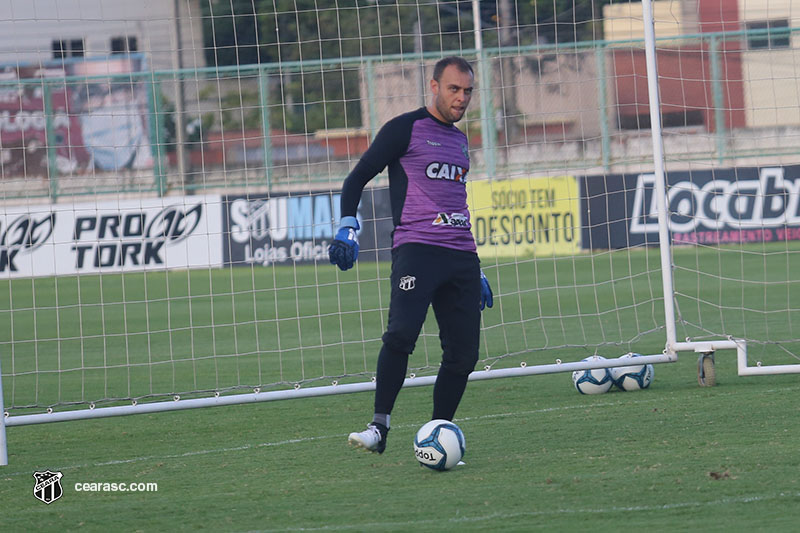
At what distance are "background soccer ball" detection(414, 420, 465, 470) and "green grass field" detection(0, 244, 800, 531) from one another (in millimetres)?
86

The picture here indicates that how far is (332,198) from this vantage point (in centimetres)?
1235

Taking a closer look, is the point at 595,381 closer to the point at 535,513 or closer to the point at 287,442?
the point at 287,442

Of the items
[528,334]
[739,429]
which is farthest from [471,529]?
[528,334]

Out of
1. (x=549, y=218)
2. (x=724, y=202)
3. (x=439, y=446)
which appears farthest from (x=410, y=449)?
(x=724, y=202)

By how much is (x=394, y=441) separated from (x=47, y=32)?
5584mm

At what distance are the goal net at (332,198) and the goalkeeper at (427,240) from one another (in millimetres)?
1512

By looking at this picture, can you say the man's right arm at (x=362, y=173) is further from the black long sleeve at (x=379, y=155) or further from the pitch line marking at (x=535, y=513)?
the pitch line marking at (x=535, y=513)

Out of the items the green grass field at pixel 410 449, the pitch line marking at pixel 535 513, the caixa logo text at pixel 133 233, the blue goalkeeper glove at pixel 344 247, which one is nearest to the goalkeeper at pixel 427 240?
the blue goalkeeper glove at pixel 344 247

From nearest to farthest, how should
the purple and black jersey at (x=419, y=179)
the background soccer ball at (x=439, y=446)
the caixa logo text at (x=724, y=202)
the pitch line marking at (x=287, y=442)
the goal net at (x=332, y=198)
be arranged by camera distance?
the background soccer ball at (x=439, y=446)
the purple and black jersey at (x=419, y=179)
the pitch line marking at (x=287, y=442)
the goal net at (x=332, y=198)
the caixa logo text at (x=724, y=202)

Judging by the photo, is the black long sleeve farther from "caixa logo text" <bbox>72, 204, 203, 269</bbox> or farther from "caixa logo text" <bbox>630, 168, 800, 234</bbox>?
"caixa logo text" <bbox>630, 168, 800, 234</bbox>

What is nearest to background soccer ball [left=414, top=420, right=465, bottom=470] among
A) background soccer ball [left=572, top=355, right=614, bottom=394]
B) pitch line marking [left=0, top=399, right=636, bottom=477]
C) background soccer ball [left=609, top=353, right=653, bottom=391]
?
pitch line marking [left=0, top=399, right=636, bottom=477]

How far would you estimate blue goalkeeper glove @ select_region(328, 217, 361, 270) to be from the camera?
508 centimetres

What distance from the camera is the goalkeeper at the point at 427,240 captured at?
16.8ft

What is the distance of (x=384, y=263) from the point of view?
1770 cm
